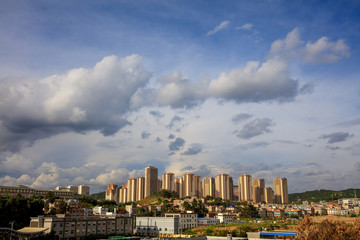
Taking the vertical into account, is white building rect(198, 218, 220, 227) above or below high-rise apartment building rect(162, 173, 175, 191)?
below

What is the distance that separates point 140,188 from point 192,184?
22677mm

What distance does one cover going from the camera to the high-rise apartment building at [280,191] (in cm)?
13762

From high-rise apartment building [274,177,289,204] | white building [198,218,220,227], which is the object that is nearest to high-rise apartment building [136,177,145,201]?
high-rise apartment building [274,177,289,204]

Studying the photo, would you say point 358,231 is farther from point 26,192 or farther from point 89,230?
point 26,192

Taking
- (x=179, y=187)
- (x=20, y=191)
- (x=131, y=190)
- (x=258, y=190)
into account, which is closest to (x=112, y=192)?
(x=131, y=190)

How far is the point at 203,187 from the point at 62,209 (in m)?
85.7

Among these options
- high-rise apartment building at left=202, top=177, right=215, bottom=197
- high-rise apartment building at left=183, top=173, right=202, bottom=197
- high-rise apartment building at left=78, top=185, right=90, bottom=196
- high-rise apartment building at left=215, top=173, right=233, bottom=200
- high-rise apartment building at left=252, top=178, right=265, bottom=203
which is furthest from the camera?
high-rise apartment building at left=78, top=185, right=90, bottom=196

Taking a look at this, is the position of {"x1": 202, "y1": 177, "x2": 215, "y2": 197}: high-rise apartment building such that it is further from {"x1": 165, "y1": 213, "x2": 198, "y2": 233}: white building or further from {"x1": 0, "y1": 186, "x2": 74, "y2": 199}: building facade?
{"x1": 165, "y1": 213, "x2": 198, "y2": 233}: white building

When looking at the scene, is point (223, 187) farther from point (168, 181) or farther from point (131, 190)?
point (131, 190)

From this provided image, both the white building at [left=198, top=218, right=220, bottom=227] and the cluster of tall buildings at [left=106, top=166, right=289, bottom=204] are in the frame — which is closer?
the white building at [left=198, top=218, right=220, bottom=227]

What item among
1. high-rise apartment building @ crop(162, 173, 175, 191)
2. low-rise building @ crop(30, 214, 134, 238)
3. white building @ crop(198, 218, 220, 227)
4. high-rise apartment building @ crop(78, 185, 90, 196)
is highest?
high-rise apartment building @ crop(162, 173, 175, 191)

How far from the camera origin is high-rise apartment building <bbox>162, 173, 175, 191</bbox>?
129000 mm

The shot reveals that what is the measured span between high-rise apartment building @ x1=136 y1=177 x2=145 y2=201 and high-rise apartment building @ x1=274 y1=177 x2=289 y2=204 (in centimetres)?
6149

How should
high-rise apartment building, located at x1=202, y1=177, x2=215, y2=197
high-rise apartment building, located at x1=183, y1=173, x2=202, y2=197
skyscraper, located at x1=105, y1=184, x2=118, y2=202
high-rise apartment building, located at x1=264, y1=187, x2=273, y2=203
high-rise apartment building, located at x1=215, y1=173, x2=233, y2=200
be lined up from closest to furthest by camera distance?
high-rise apartment building, located at x1=183, y1=173, x2=202, y2=197
high-rise apartment building, located at x1=215, y1=173, x2=233, y2=200
high-rise apartment building, located at x1=202, y1=177, x2=215, y2=197
high-rise apartment building, located at x1=264, y1=187, x2=273, y2=203
skyscraper, located at x1=105, y1=184, x2=118, y2=202
